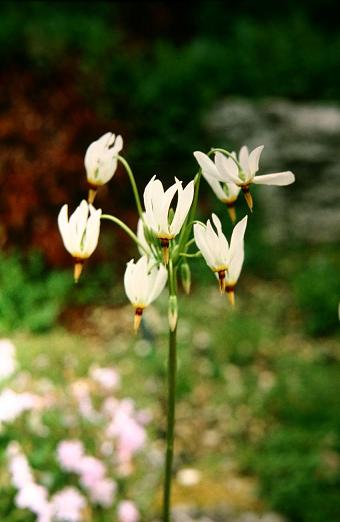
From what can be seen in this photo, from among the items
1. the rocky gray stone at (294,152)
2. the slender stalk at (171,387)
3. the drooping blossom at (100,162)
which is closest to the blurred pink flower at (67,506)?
the slender stalk at (171,387)

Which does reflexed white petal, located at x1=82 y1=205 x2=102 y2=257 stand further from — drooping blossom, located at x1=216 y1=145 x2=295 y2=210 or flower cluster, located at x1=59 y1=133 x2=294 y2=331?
drooping blossom, located at x1=216 y1=145 x2=295 y2=210

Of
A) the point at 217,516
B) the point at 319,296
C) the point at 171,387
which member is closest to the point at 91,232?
the point at 171,387

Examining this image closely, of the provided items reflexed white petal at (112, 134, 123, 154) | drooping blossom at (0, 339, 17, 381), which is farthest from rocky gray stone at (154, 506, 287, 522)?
reflexed white petal at (112, 134, 123, 154)

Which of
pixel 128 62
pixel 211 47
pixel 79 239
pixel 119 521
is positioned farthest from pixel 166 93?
pixel 79 239

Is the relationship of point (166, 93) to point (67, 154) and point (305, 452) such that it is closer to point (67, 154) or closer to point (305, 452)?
point (67, 154)

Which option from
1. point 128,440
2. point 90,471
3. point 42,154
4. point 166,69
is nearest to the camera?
point 90,471

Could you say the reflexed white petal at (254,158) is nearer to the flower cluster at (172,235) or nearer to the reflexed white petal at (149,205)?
the flower cluster at (172,235)

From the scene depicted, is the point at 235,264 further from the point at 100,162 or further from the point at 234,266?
the point at 100,162
